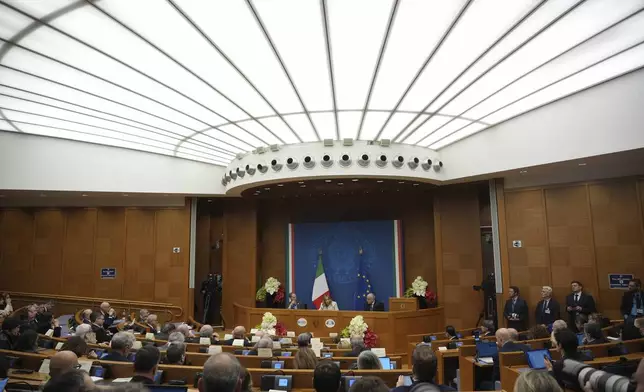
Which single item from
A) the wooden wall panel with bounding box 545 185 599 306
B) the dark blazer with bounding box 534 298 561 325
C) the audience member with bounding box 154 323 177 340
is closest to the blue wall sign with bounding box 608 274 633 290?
the wooden wall panel with bounding box 545 185 599 306

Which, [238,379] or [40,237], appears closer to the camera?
[238,379]

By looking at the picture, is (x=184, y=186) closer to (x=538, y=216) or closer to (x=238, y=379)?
(x=538, y=216)

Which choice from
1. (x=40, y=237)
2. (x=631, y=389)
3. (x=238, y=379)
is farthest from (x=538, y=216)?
(x=40, y=237)

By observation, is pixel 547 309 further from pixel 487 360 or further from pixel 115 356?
pixel 115 356

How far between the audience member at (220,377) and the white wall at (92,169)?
11.2 metres

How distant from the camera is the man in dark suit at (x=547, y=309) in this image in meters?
9.37

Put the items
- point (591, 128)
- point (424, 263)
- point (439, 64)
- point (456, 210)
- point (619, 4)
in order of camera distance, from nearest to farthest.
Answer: point (619, 4)
point (439, 64)
point (591, 128)
point (456, 210)
point (424, 263)

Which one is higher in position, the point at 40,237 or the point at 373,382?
the point at 40,237

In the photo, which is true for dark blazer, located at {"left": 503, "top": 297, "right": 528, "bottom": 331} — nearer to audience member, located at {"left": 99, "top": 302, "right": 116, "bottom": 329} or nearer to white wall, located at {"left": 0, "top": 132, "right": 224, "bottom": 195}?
white wall, located at {"left": 0, "top": 132, "right": 224, "bottom": 195}

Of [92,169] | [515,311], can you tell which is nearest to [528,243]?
[515,311]

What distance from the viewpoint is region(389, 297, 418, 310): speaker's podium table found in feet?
36.1

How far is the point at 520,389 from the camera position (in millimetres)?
2127

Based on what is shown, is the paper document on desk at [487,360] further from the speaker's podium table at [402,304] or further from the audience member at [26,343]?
the audience member at [26,343]

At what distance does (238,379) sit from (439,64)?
18.8ft
